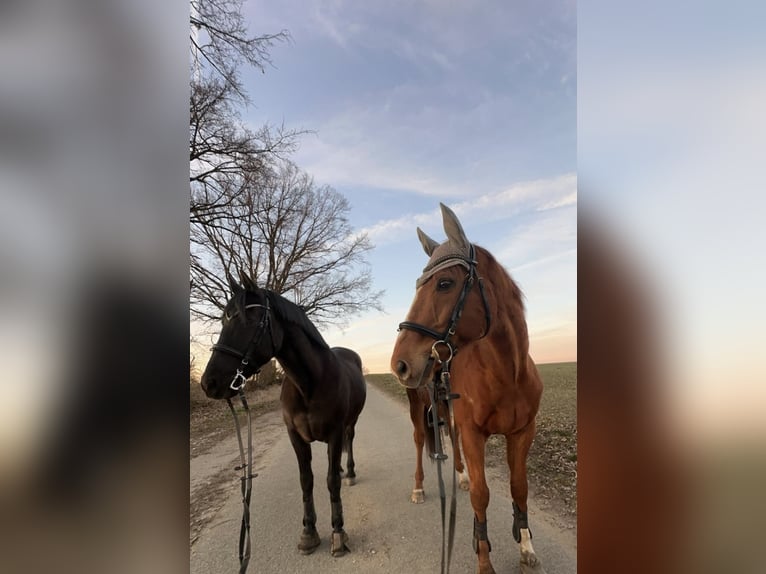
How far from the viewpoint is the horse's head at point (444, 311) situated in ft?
6.33

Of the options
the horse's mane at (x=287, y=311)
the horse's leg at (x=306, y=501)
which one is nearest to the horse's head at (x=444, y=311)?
the horse's mane at (x=287, y=311)

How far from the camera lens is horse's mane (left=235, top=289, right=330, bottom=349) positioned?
8.45 feet

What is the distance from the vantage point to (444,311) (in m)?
2.00

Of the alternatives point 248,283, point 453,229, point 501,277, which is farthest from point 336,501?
point 453,229

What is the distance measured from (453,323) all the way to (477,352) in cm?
50

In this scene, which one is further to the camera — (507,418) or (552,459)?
(552,459)

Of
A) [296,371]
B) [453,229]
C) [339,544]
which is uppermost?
[453,229]

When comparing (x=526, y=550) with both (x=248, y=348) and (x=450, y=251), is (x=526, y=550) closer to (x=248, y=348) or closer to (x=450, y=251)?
(x=450, y=251)
